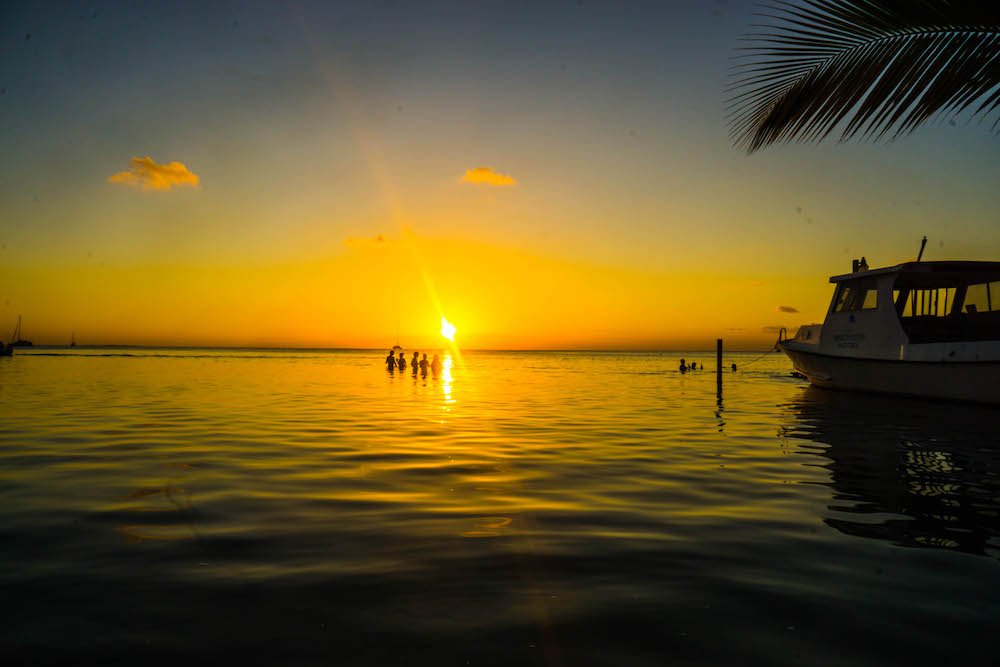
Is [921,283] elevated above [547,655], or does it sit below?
above

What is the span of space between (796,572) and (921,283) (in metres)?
23.4

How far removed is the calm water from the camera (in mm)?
4023

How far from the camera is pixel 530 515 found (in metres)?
7.61

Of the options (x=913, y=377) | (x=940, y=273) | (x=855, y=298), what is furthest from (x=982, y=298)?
(x=913, y=377)

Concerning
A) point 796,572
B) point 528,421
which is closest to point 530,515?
point 796,572

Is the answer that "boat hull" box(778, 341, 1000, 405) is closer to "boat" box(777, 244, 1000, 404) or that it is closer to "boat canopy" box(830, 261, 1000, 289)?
"boat" box(777, 244, 1000, 404)

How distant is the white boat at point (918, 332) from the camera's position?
826 inches

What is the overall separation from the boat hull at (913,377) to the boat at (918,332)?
0.03 meters

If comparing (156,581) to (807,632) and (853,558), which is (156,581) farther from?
(853,558)

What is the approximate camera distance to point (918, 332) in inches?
938

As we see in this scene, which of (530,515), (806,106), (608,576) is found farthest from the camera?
(530,515)

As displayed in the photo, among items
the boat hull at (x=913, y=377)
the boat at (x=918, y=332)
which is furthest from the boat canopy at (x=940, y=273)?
the boat hull at (x=913, y=377)

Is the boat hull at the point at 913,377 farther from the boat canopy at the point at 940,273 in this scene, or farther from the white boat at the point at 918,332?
the boat canopy at the point at 940,273

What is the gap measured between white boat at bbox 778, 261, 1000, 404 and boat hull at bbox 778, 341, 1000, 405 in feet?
0.08
